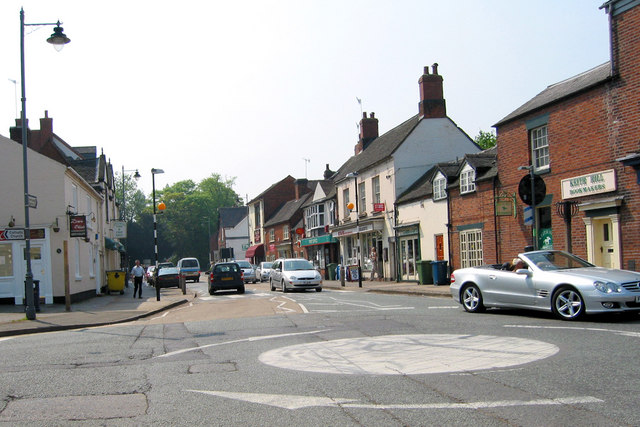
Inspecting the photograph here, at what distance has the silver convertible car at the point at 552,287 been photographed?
1138 centimetres

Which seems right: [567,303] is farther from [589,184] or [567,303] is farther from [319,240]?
[319,240]

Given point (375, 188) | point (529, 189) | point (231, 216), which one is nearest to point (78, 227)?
point (529, 189)

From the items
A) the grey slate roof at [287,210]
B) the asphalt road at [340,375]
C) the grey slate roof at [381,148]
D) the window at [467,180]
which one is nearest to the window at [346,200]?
the grey slate roof at [381,148]

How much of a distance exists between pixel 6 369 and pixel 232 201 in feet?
385

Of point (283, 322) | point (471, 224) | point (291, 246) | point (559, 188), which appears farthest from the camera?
point (291, 246)

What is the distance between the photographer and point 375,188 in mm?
38125

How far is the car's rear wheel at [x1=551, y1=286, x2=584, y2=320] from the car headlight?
39 cm

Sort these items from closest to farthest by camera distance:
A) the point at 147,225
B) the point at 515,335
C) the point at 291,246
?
1. the point at 515,335
2. the point at 291,246
3. the point at 147,225

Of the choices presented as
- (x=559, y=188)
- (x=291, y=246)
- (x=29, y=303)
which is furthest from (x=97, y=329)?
(x=291, y=246)

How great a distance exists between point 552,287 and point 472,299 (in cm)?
245

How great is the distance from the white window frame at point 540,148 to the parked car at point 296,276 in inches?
439

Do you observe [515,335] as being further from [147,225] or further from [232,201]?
[232,201]

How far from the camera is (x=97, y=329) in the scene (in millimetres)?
14914

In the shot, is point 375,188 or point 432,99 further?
point 375,188
